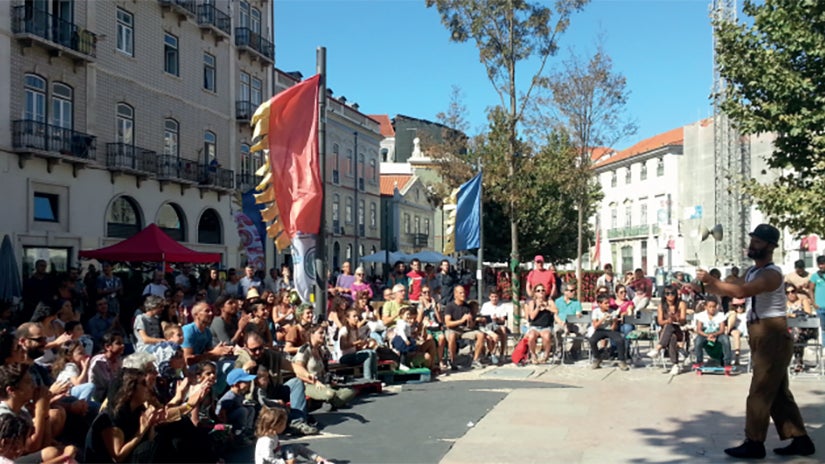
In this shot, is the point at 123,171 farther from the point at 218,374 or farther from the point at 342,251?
the point at 342,251

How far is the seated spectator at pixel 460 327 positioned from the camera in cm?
1286

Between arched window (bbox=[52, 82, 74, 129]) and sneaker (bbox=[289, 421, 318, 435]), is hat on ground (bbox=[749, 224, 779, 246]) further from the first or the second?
arched window (bbox=[52, 82, 74, 129])

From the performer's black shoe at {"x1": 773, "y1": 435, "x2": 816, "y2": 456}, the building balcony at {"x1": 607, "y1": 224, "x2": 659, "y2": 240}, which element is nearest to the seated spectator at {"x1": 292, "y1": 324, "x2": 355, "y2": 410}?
the performer's black shoe at {"x1": 773, "y1": 435, "x2": 816, "y2": 456}

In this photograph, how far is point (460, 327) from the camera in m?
13.2

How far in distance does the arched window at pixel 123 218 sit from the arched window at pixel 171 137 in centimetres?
274

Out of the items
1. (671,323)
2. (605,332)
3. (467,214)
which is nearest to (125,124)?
(467,214)

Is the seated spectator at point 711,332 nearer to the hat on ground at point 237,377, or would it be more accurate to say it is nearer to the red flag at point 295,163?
the red flag at point 295,163

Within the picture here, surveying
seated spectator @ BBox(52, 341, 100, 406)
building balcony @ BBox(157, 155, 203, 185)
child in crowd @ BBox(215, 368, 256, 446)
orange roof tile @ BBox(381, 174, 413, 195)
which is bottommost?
child in crowd @ BBox(215, 368, 256, 446)

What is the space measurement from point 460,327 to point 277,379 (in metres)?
5.32

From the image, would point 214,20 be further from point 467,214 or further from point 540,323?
point 540,323

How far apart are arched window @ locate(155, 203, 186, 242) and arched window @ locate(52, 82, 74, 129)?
5144 millimetres

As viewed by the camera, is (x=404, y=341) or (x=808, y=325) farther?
(x=404, y=341)

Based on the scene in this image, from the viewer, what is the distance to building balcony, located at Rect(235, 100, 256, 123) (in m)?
32.5

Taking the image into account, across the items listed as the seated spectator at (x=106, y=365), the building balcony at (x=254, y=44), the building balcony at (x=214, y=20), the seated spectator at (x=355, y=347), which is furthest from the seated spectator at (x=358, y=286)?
the building balcony at (x=254, y=44)
